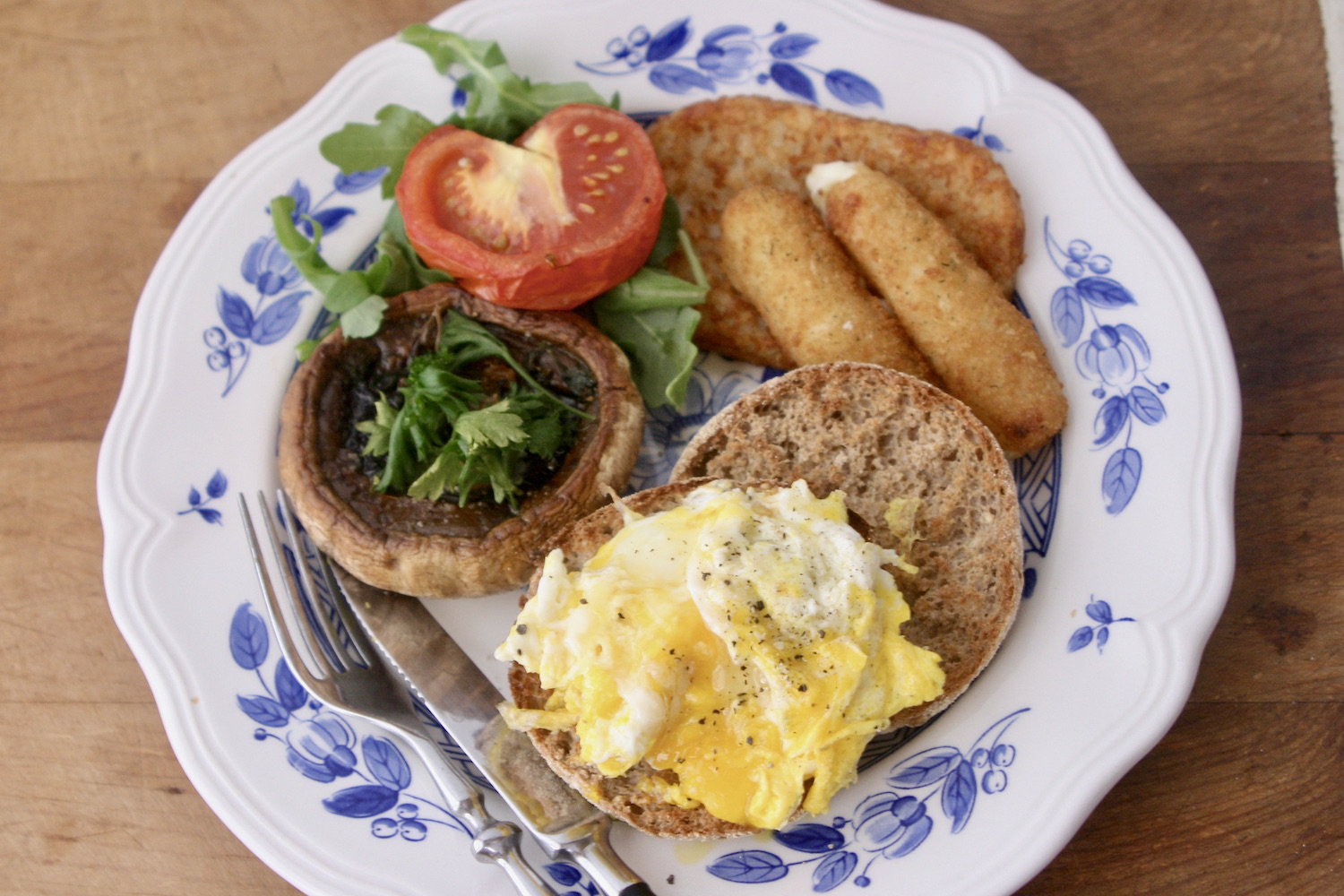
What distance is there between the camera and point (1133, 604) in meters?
2.60

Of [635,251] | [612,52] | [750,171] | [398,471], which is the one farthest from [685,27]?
[398,471]

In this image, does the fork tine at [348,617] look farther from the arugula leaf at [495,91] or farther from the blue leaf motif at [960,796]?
the blue leaf motif at [960,796]

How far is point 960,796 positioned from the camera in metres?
2.57

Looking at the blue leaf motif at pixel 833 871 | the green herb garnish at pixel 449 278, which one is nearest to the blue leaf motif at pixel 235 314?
the green herb garnish at pixel 449 278

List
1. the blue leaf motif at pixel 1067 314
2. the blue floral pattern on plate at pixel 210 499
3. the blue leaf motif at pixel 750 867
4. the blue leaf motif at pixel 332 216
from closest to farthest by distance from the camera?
1. the blue leaf motif at pixel 750 867
2. the blue leaf motif at pixel 1067 314
3. the blue floral pattern on plate at pixel 210 499
4. the blue leaf motif at pixel 332 216

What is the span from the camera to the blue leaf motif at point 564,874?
2.65 m

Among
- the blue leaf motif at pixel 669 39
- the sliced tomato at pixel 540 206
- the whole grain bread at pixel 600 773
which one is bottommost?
the whole grain bread at pixel 600 773

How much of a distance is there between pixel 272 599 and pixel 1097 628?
2.43 m

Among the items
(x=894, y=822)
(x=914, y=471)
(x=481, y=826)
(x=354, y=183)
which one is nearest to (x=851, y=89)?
(x=914, y=471)

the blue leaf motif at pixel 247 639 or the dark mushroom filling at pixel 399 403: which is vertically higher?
the dark mushroom filling at pixel 399 403

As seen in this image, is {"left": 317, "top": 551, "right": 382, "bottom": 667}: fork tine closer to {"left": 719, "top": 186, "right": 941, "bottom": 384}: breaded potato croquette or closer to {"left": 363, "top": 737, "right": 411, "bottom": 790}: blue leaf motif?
{"left": 363, "top": 737, "right": 411, "bottom": 790}: blue leaf motif

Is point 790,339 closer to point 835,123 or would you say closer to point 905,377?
point 905,377

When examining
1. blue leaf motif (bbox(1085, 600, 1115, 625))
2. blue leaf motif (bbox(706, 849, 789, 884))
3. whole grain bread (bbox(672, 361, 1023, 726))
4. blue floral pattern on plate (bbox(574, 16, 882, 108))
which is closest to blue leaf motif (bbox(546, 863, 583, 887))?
blue leaf motif (bbox(706, 849, 789, 884))

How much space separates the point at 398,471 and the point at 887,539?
1.48 meters
